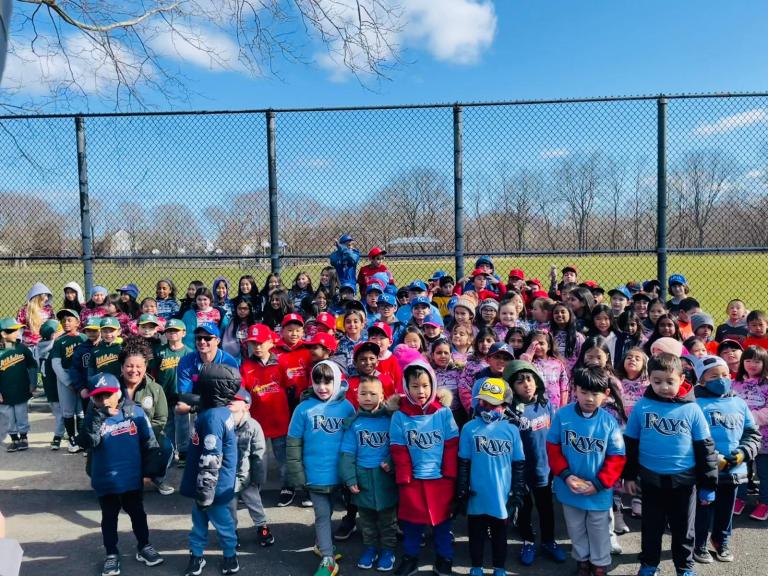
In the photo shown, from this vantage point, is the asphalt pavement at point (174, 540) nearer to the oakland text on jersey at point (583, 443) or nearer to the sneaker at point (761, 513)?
the sneaker at point (761, 513)

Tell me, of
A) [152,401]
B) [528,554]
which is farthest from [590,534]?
[152,401]

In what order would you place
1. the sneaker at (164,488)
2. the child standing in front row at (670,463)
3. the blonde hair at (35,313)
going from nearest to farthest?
the child standing in front row at (670,463) < the sneaker at (164,488) < the blonde hair at (35,313)

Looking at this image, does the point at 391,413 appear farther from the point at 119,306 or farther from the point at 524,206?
the point at 119,306

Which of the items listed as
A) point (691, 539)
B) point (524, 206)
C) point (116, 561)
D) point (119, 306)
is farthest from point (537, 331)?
point (119, 306)

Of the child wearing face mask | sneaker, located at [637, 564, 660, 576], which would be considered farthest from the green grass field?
sneaker, located at [637, 564, 660, 576]

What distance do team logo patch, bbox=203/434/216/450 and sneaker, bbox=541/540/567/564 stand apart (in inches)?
92.9

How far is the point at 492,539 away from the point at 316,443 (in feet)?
4.31

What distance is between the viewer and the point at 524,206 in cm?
696

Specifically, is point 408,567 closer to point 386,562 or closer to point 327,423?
point 386,562

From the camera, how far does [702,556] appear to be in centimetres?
377

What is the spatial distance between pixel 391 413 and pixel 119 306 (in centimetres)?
481

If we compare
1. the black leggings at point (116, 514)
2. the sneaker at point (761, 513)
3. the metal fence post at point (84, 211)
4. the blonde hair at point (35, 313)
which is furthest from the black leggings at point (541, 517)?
the blonde hair at point (35, 313)

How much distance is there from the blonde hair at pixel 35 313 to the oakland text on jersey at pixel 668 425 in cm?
679

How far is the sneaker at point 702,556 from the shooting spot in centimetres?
376
